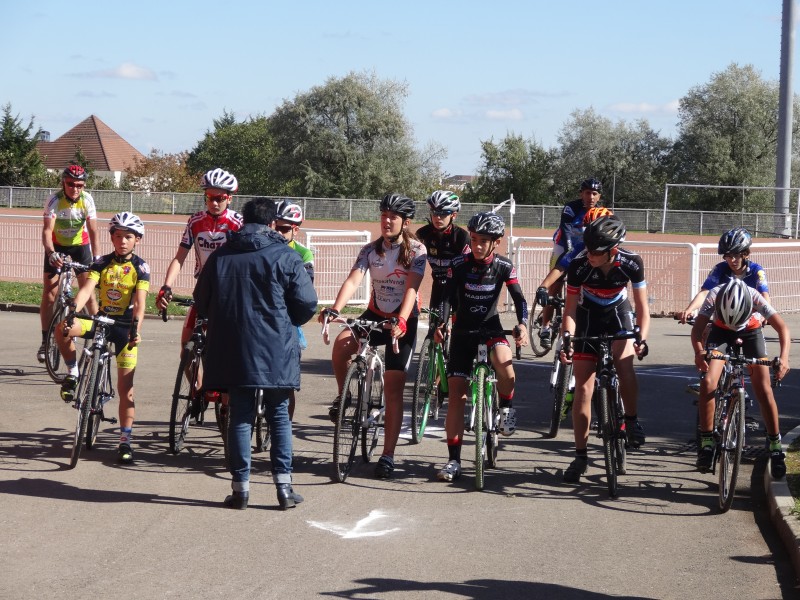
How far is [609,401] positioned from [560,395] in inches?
84.8

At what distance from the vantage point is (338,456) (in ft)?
26.7

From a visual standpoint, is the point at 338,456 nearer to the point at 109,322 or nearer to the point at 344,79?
the point at 109,322

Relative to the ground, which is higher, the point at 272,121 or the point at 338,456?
the point at 272,121

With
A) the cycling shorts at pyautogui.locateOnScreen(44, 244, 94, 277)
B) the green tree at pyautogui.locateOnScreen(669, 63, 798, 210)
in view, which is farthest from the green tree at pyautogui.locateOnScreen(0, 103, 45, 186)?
the cycling shorts at pyautogui.locateOnScreen(44, 244, 94, 277)

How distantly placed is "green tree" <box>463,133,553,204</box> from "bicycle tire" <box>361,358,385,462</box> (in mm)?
62514

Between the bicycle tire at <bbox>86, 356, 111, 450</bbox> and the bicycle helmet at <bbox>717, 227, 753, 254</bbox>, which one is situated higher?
the bicycle helmet at <bbox>717, 227, 753, 254</bbox>

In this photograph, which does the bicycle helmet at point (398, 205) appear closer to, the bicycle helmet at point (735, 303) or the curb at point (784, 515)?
the bicycle helmet at point (735, 303)

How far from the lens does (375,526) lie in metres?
7.07

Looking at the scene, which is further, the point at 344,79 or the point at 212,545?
the point at 344,79

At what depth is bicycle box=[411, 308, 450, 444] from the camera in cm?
968

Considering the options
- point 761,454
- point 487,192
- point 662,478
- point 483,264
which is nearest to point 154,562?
point 483,264

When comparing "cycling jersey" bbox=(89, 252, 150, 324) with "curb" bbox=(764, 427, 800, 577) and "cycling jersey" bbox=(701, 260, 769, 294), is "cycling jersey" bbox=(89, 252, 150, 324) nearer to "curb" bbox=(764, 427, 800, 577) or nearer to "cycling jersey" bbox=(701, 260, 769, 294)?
"cycling jersey" bbox=(701, 260, 769, 294)

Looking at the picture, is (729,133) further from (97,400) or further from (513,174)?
(97,400)

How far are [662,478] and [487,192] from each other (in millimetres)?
65859
